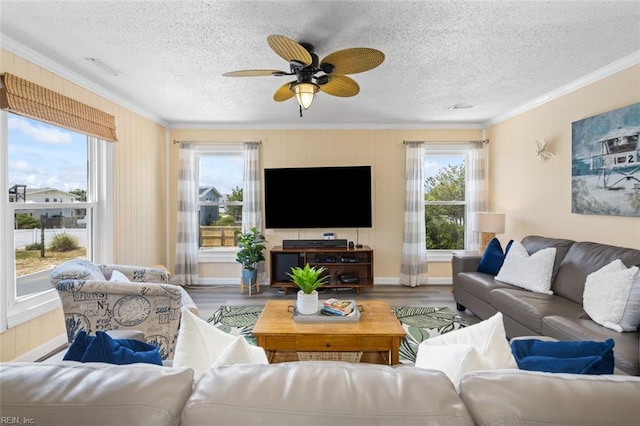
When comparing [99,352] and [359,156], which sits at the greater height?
[359,156]

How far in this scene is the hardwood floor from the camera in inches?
164

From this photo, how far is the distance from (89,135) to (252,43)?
6.67ft

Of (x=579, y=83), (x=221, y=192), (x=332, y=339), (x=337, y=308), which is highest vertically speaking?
(x=579, y=83)

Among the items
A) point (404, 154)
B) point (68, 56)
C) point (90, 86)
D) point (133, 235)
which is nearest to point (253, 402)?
point (68, 56)

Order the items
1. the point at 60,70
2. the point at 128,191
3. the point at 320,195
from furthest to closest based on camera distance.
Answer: the point at 320,195, the point at 128,191, the point at 60,70

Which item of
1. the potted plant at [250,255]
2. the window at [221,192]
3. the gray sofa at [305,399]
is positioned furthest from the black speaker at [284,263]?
the gray sofa at [305,399]

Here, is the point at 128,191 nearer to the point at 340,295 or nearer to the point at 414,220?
the point at 340,295

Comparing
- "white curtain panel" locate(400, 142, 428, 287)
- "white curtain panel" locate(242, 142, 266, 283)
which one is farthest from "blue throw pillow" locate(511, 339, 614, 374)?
"white curtain panel" locate(242, 142, 266, 283)

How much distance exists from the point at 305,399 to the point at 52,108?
11.0 ft

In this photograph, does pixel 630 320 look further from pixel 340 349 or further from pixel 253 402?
pixel 253 402

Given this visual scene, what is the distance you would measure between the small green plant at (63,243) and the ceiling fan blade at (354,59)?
2.98 m

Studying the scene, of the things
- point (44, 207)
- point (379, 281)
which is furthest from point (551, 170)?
point (44, 207)

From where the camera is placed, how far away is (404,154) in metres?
5.05

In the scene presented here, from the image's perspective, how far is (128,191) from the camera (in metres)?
4.02
